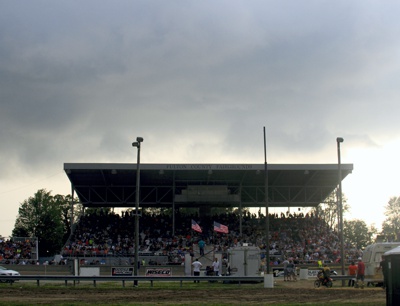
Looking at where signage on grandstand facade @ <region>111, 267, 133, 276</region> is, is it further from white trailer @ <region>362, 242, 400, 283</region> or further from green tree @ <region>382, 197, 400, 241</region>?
green tree @ <region>382, 197, 400, 241</region>

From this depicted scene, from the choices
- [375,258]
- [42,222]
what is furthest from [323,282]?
[42,222]

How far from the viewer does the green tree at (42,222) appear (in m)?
100

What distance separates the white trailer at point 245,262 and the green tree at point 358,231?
233 feet

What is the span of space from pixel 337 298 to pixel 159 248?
3139cm

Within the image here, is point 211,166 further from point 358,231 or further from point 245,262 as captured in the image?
point 358,231

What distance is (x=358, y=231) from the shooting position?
4331 inches

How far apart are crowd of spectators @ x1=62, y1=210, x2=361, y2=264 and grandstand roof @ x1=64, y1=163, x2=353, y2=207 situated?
6.20 ft

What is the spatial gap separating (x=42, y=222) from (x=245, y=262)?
72.1 metres

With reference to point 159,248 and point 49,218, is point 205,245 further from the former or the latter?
point 49,218

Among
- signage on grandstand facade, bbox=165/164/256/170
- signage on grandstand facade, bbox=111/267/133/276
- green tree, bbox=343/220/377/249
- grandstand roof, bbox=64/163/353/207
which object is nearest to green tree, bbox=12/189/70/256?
grandstand roof, bbox=64/163/353/207

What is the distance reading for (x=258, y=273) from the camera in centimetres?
3803

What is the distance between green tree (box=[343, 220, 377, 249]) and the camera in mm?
107125

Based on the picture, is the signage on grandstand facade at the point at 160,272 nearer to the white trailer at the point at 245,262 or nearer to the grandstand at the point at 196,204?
the white trailer at the point at 245,262

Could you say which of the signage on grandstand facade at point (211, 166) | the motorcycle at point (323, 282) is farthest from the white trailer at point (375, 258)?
the signage on grandstand facade at point (211, 166)
